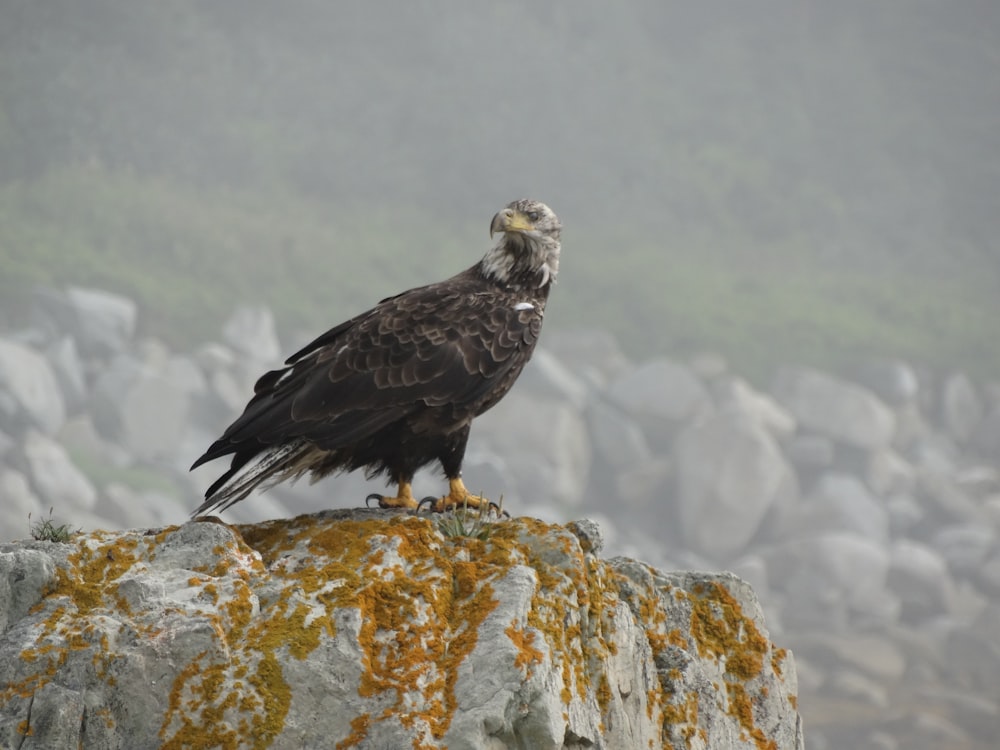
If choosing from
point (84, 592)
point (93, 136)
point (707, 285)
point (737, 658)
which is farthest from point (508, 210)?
point (707, 285)

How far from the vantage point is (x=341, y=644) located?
556 cm

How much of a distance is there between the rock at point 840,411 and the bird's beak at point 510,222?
5690 centimetres

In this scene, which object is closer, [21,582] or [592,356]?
[21,582]

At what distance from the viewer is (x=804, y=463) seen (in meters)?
60.7

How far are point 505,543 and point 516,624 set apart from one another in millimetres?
654

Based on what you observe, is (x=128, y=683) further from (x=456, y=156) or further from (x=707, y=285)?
(x=456, y=156)

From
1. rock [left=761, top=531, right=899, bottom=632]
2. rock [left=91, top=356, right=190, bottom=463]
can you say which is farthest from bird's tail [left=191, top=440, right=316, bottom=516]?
rock [left=91, top=356, right=190, bottom=463]

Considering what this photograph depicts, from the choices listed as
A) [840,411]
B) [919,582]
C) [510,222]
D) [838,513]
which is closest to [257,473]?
[510,222]

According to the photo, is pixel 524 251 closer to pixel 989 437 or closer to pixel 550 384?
pixel 550 384

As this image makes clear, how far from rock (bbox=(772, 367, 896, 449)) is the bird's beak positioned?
187 feet

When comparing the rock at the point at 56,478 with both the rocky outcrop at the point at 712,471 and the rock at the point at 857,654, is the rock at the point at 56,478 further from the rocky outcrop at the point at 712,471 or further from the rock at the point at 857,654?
the rock at the point at 857,654

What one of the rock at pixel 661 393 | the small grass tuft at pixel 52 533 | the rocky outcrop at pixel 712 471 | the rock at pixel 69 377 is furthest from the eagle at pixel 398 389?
the rock at pixel 661 393

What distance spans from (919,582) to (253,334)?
3274cm

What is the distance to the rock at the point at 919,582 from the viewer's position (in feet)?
159
